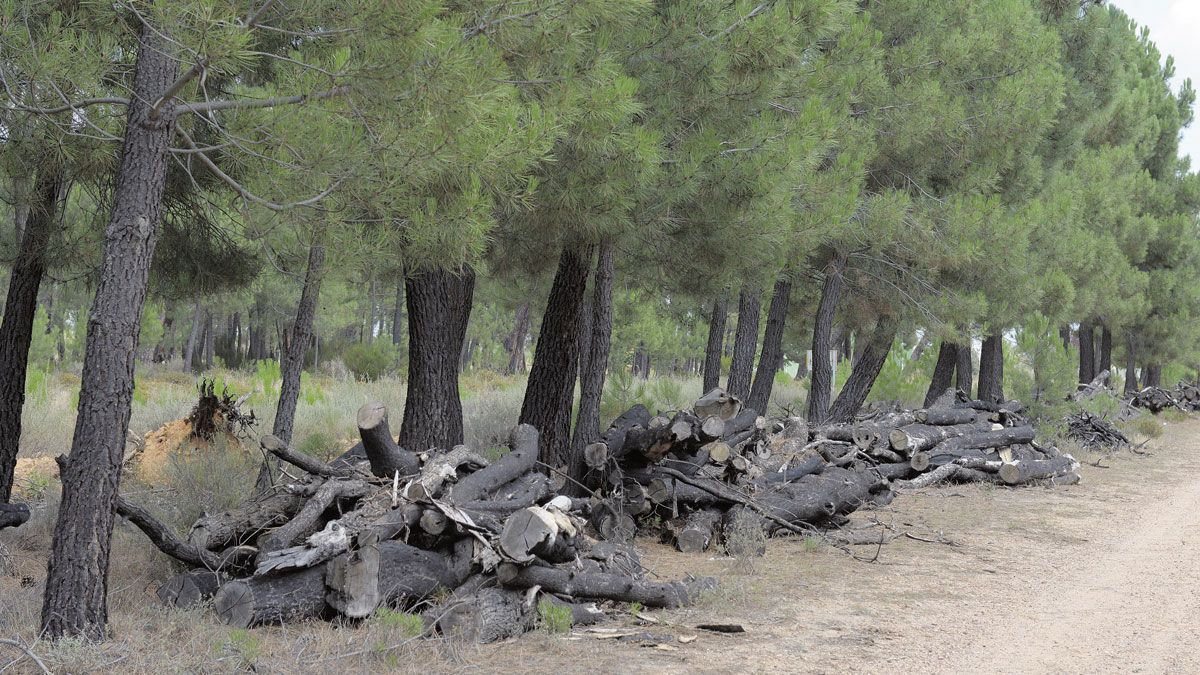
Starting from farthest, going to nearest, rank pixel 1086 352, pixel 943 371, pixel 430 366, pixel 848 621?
pixel 1086 352 < pixel 943 371 < pixel 430 366 < pixel 848 621

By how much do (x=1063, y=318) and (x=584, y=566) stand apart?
1614 cm

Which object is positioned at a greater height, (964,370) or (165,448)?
(964,370)

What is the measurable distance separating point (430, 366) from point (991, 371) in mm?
15664

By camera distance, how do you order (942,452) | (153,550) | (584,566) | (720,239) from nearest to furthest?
1. (584,566)
2. (153,550)
3. (720,239)
4. (942,452)

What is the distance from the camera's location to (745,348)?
15.0 m

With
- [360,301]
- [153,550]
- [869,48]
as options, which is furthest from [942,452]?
[360,301]

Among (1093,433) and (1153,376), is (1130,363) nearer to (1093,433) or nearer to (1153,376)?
(1153,376)

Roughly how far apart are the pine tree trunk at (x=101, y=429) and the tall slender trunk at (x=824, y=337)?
10908mm

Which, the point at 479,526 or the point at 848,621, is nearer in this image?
the point at 479,526

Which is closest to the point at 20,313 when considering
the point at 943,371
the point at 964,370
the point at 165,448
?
the point at 165,448

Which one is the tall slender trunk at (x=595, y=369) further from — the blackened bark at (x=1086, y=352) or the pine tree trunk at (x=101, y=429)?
the blackened bark at (x=1086, y=352)

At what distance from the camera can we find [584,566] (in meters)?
6.67

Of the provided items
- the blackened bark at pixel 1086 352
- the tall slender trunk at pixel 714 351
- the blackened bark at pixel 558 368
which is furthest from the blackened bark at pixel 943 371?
the blackened bark at pixel 558 368

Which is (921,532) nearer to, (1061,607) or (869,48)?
(1061,607)
